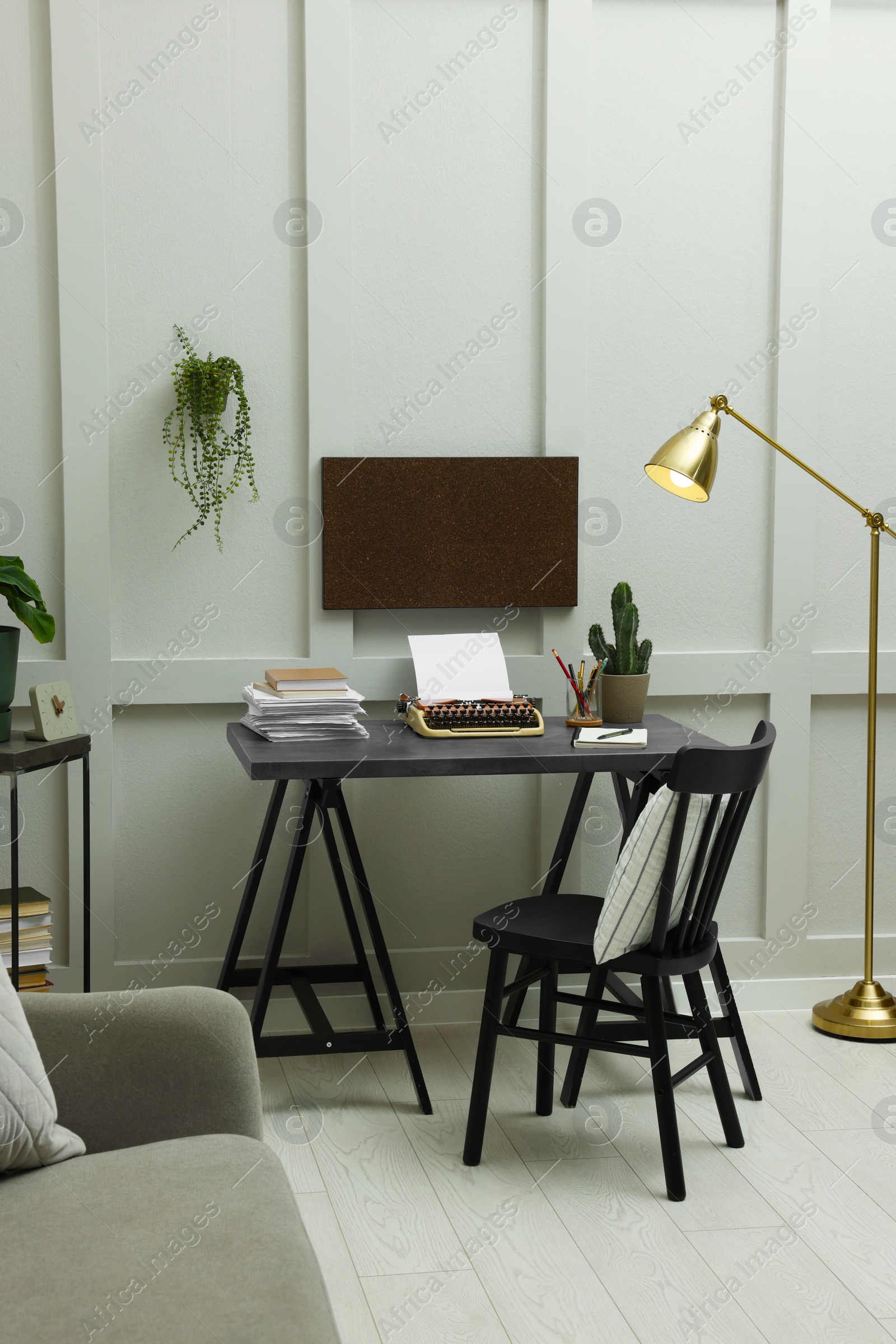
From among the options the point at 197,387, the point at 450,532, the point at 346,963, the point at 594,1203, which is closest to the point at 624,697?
the point at 450,532

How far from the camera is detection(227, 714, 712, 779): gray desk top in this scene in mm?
2625

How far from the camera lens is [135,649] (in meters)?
3.19

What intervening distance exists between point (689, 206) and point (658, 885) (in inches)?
78.9

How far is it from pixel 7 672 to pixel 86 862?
0.52 metres

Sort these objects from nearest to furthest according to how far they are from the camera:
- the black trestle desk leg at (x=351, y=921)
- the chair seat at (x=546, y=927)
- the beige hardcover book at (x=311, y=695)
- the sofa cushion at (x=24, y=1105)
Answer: the sofa cushion at (x=24, y=1105) < the chair seat at (x=546, y=927) < the beige hardcover book at (x=311, y=695) < the black trestle desk leg at (x=351, y=921)

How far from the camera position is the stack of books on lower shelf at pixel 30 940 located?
2801mm

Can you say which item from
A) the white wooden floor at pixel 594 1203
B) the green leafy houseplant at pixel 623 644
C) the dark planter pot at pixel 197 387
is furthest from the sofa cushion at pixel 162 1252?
the dark planter pot at pixel 197 387

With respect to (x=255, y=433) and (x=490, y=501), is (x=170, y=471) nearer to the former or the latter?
(x=255, y=433)

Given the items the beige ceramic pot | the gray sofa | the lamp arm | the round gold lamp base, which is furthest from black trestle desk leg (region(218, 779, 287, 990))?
the round gold lamp base

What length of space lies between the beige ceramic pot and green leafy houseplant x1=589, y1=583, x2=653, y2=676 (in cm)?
2

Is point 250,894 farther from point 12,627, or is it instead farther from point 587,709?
point 587,709

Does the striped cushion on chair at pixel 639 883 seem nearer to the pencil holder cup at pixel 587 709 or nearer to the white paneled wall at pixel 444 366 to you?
the pencil holder cup at pixel 587 709

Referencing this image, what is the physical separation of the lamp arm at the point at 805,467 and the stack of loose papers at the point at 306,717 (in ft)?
3.77

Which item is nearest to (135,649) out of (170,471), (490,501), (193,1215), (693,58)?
(170,471)
